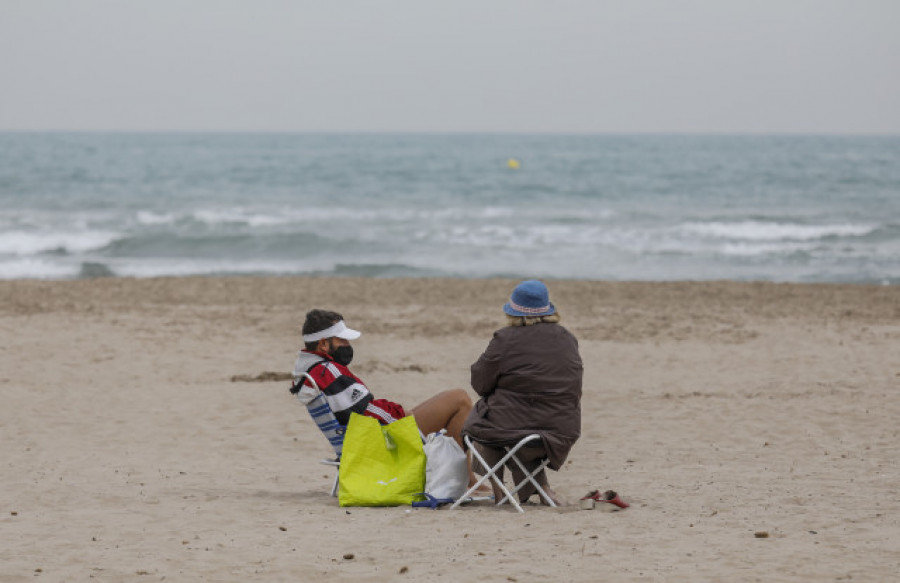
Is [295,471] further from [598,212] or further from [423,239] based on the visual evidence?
[598,212]

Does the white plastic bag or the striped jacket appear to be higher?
the striped jacket

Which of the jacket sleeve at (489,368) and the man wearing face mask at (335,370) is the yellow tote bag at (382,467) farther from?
the jacket sleeve at (489,368)

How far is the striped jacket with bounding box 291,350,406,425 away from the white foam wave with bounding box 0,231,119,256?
20.7 m

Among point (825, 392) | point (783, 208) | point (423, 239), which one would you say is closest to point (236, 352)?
point (825, 392)

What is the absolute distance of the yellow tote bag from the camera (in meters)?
5.70

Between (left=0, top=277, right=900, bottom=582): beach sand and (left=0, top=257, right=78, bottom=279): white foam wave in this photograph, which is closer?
(left=0, top=277, right=900, bottom=582): beach sand

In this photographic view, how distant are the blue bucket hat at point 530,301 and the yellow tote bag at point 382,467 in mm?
817

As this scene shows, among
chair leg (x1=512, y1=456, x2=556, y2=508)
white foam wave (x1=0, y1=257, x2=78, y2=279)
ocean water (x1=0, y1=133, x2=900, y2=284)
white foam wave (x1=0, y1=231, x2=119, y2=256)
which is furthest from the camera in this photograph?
white foam wave (x1=0, y1=231, x2=119, y2=256)

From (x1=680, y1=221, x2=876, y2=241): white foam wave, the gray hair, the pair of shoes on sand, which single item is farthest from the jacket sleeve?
(x1=680, y1=221, x2=876, y2=241): white foam wave

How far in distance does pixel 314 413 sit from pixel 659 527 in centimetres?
192

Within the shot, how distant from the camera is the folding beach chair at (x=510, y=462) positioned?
218 inches

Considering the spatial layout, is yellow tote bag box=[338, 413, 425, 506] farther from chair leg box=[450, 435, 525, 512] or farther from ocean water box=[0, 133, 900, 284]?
ocean water box=[0, 133, 900, 284]

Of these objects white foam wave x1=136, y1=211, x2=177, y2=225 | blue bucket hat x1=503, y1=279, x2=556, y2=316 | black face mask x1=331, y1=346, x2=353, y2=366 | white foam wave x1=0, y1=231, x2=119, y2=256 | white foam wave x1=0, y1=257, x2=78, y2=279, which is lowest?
white foam wave x1=0, y1=257, x2=78, y2=279

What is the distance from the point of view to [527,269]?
2259 centimetres
